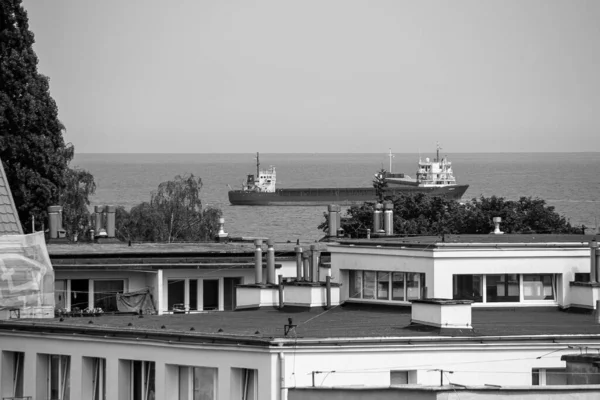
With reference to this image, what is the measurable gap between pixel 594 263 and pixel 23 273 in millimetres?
17273

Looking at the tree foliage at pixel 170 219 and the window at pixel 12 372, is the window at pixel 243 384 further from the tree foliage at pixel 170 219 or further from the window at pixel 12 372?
the tree foliage at pixel 170 219

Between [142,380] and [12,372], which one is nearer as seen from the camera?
[142,380]

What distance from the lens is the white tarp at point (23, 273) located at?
44188 mm

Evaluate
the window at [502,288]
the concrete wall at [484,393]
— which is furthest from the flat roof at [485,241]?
the concrete wall at [484,393]

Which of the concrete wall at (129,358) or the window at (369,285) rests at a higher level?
the window at (369,285)

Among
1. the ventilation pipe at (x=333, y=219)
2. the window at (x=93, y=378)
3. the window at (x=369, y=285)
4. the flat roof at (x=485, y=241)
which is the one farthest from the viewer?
the ventilation pipe at (x=333, y=219)

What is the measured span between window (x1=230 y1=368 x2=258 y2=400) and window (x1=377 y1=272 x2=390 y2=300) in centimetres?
1435

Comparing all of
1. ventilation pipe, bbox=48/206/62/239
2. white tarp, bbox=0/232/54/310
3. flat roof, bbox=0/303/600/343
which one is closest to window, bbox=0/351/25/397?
flat roof, bbox=0/303/600/343

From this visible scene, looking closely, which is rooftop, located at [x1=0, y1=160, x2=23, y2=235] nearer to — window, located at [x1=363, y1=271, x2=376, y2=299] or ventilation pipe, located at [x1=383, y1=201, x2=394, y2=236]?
window, located at [x1=363, y1=271, x2=376, y2=299]

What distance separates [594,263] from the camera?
46906mm

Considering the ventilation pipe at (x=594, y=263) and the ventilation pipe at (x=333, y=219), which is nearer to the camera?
the ventilation pipe at (x=594, y=263)

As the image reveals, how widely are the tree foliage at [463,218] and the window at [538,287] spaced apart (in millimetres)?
73223

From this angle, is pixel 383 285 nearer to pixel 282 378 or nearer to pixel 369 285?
pixel 369 285

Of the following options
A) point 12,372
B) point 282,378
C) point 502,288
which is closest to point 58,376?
point 12,372
